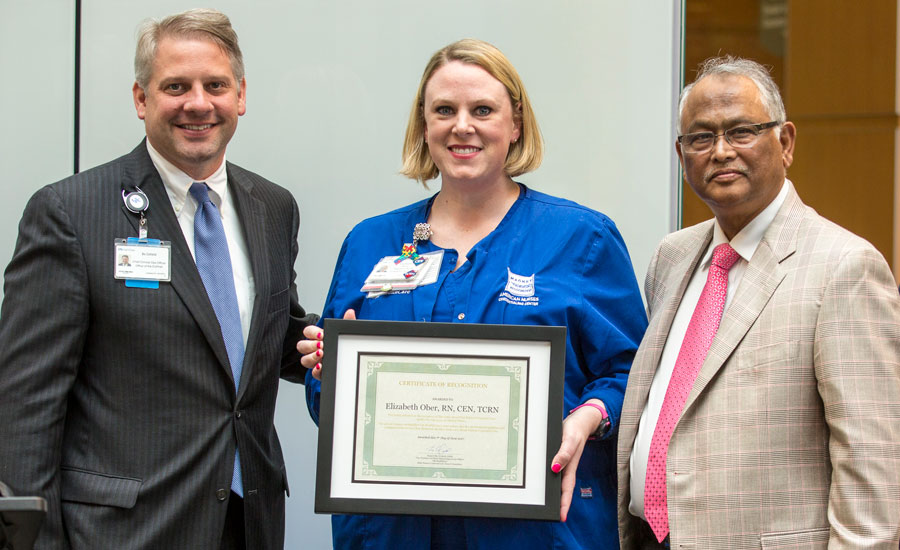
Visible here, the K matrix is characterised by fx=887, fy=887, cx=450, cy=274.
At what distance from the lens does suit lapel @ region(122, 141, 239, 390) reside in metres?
2.20

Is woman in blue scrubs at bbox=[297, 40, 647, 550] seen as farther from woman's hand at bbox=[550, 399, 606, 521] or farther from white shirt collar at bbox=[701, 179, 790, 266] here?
white shirt collar at bbox=[701, 179, 790, 266]

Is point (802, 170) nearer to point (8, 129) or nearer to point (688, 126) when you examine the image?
point (688, 126)

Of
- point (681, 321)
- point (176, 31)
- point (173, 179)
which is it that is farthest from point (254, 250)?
point (681, 321)

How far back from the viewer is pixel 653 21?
129 inches

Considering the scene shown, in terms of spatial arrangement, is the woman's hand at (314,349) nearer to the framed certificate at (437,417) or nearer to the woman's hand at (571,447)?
the framed certificate at (437,417)

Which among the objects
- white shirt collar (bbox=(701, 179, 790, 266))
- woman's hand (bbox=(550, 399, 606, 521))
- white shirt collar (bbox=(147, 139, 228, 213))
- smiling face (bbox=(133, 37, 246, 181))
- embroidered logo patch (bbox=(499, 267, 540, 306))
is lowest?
woman's hand (bbox=(550, 399, 606, 521))

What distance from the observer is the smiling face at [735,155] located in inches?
81.0

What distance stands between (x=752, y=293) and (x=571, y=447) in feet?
1.78

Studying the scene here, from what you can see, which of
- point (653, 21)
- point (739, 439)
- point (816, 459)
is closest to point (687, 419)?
point (739, 439)

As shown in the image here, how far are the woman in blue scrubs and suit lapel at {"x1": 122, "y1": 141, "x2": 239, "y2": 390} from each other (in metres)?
0.25

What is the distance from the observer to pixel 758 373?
1.93m

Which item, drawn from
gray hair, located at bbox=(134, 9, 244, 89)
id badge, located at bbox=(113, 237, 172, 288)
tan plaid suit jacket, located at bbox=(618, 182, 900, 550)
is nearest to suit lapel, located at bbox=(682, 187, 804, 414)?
tan plaid suit jacket, located at bbox=(618, 182, 900, 550)

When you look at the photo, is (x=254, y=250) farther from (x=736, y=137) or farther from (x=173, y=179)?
(x=736, y=137)

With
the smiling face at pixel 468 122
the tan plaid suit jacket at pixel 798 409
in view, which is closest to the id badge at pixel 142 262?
the smiling face at pixel 468 122
